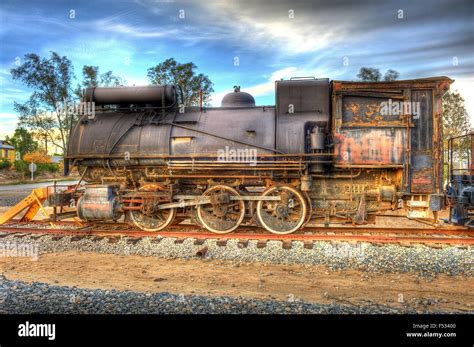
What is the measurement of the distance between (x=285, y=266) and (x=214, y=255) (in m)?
1.71

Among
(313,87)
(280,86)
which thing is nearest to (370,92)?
(313,87)

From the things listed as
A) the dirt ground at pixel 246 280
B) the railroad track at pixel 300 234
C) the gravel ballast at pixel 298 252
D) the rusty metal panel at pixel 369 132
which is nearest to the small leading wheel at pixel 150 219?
the railroad track at pixel 300 234

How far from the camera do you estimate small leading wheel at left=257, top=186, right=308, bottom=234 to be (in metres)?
9.03

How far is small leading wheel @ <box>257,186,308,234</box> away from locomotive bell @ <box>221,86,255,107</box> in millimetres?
2981

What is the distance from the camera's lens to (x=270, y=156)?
29.2 feet

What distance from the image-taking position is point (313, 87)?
9.21m

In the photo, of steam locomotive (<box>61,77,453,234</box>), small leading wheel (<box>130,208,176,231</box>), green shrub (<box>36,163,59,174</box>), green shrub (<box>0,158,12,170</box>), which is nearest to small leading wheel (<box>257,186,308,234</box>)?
steam locomotive (<box>61,77,453,234</box>)

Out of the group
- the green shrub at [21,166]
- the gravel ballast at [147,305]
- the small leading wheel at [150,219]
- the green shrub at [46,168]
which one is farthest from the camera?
the green shrub at [46,168]

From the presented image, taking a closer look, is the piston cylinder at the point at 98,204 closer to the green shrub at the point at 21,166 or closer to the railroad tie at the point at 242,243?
the railroad tie at the point at 242,243

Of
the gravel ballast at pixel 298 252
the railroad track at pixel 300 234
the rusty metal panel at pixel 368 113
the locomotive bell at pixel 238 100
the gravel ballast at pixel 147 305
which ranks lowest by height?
the gravel ballast at pixel 298 252

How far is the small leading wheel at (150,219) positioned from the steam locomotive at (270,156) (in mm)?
30

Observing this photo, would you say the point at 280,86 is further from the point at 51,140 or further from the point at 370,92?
the point at 51,140

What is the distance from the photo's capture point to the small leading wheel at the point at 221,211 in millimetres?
9164
